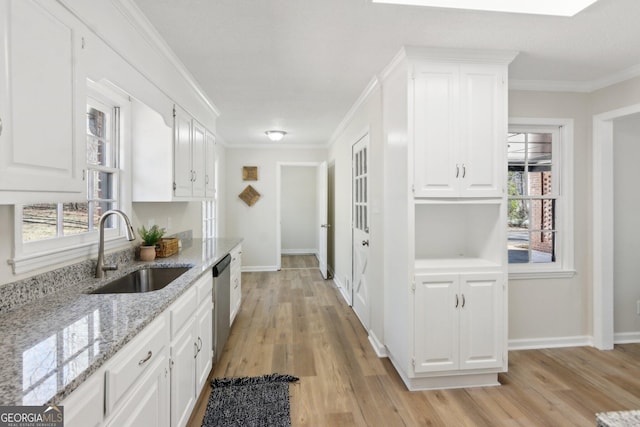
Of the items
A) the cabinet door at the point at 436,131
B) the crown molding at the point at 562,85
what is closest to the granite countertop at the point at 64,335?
the cabinet door at the point at 436,131

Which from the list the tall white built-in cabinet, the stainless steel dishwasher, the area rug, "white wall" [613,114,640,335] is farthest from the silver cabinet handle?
"white wall" [613,114,640,335]

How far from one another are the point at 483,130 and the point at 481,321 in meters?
1.42

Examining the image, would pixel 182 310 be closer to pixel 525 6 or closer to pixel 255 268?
pixel 525 6

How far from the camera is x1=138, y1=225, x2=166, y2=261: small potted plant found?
2404mm

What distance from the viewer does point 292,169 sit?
27.1 ft

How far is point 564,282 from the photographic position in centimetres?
304

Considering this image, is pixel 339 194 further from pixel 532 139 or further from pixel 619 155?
pixel 619 155

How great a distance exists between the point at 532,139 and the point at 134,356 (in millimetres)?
3577

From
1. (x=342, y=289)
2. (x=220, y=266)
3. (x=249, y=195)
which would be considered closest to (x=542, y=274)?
(x=342, y=289)

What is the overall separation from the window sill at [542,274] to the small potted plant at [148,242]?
10.3 feet

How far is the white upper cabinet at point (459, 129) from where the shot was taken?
2307 mm

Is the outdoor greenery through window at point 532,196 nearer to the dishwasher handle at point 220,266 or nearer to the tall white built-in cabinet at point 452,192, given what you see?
the tall white built-in cabinet at point 452,192

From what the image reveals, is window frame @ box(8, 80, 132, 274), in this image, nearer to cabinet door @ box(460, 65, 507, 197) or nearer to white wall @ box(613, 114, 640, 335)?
cabinet door @ box(460, 65, 507, 197)

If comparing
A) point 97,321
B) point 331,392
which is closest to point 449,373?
point 331,392
